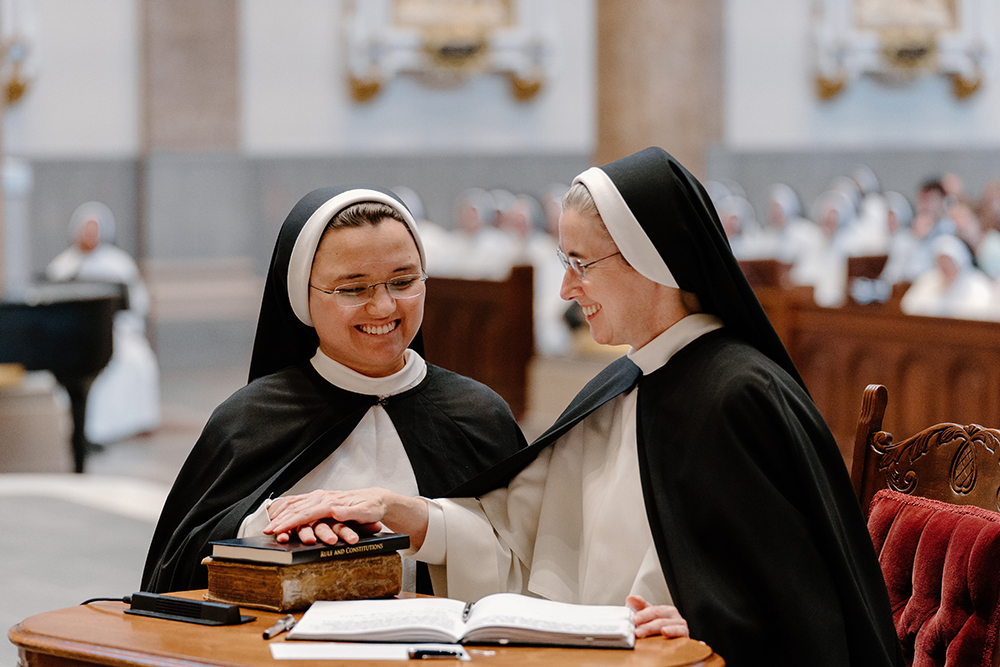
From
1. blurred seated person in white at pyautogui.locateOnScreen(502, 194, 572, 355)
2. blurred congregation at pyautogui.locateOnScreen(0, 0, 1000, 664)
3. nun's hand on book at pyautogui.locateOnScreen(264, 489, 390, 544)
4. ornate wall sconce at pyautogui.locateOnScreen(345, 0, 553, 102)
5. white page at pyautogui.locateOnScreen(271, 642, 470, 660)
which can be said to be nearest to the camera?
white page at pyautogui.locateOnScreen(271, 642, 470, 660)

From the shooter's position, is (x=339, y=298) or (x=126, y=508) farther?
(x=126, y=508)

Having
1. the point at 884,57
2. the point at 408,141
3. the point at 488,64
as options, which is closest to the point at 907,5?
the point at 884,57

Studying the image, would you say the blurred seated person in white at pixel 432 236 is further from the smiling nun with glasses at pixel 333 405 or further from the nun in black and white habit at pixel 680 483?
the nun in black and white habit at pixel 680 483

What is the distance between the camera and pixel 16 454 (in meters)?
8.84

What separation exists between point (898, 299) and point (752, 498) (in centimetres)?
666

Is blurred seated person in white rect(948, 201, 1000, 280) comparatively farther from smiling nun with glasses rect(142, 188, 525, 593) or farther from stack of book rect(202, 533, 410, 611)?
stack of book rect(202, 533, 410, 611)

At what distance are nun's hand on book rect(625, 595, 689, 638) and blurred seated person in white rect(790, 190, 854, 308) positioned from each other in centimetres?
1223

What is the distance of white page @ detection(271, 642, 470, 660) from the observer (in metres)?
1.99

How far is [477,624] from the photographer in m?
2.10

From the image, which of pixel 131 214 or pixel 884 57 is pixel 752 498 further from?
pixel 884 57

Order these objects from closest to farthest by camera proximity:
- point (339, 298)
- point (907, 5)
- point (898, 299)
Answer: point (339, 298) → point (898, 299) → point (907, 5)

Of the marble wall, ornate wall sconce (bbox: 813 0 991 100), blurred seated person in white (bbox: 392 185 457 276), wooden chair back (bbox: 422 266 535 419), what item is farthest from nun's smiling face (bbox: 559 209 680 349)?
ornate wall sconce (bbox: 813 0 991 100)

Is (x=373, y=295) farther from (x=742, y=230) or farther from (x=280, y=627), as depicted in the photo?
(x=742, y=230)

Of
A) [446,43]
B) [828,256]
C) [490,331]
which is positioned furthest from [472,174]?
[490,331]
